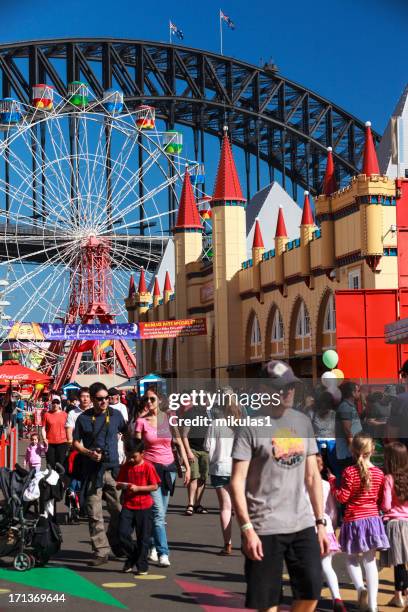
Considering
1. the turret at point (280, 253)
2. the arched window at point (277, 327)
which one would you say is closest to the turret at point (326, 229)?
the turret at point (280, 253)

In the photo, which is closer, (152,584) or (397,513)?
(397,513)

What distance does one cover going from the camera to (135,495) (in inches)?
426

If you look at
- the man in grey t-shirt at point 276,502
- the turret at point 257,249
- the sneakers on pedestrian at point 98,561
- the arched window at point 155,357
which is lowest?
the sneakers on pedestrian at point 98,561

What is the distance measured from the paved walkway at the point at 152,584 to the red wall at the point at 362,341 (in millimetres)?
11400

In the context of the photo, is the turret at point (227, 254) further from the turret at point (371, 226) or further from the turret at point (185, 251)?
the turret at point (371, 226)

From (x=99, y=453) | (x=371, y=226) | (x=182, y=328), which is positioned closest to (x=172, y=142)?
(x=182, y=328)

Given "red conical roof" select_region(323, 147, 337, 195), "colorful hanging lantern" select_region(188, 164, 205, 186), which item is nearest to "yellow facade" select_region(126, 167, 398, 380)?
"red conical roof" select_region(323, 147, 337, 195)

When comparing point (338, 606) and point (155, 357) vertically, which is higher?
A: point (155, 357)

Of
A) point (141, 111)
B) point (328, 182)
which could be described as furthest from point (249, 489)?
point (141, 111)

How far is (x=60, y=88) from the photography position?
75.6 meters

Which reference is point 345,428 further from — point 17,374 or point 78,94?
point 78,94

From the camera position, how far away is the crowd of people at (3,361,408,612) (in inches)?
256

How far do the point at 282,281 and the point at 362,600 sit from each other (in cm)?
3137

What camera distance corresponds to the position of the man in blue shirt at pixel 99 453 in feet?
38.4
